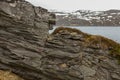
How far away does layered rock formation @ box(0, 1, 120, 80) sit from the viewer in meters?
17.8

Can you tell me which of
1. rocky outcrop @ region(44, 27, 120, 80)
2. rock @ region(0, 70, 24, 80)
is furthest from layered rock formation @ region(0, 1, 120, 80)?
rock @ region(0, 70, 24, 80)

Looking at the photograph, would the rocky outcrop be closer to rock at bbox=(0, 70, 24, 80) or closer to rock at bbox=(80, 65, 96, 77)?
rock at bbox=(80, 65, 96, 77)

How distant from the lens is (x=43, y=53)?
1816 cm

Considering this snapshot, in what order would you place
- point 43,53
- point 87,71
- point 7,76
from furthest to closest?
point 43,53
point 87,71
point 7,76

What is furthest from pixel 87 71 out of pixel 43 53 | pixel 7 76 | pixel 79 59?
pixel 7 76

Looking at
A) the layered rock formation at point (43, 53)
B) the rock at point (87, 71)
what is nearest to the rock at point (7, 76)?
the layered rock formation at point (43, 53)

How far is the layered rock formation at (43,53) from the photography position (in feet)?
58.5

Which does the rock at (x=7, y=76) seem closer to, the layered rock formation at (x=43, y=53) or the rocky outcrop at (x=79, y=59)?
the layered rock formation at (x=43, y=53)

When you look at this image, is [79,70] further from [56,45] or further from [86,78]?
[56,45]

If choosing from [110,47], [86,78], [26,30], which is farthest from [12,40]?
[110,47]

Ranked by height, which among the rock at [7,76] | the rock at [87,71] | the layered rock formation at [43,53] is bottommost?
the rock at [7,76]

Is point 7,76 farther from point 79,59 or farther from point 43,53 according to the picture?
point 79,59

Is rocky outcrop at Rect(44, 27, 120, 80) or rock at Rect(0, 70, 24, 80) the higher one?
rocky outcrop at Rect(44, 27, 120, 80)

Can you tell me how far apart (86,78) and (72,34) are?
10.0ft
